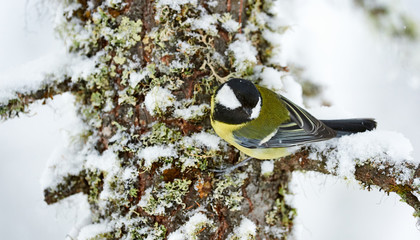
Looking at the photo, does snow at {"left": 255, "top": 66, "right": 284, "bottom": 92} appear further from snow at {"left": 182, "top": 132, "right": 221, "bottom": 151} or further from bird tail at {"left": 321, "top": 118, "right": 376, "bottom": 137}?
snow at {"left": 182, "top": 132, "right": 221, "bottom": 151}

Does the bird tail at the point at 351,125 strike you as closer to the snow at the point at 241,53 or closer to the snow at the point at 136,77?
the snow at the point at 241,53

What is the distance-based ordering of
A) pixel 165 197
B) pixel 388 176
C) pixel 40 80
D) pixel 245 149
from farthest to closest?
pixel 40 80 < pixel 245 149 < pixel 165 197 < pixel 388 176

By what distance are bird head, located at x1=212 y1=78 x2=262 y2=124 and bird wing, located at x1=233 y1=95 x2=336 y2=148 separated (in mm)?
118

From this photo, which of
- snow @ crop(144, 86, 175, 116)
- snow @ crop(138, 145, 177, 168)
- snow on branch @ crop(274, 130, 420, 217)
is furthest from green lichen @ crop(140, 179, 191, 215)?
snow on branch @ crop(274, 130, 420, 217)

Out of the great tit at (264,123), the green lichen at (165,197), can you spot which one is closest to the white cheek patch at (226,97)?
the great tit at (264,123)

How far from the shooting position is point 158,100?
198cm

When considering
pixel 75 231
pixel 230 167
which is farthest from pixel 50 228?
pixel 230 167

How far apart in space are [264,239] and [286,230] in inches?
7.0

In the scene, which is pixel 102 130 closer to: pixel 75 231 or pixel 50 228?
pixel 75 231

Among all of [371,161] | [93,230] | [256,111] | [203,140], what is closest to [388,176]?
[371,161]

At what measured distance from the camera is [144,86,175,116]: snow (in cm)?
198

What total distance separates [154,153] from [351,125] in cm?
118

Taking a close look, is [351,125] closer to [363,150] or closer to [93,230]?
[363,150]

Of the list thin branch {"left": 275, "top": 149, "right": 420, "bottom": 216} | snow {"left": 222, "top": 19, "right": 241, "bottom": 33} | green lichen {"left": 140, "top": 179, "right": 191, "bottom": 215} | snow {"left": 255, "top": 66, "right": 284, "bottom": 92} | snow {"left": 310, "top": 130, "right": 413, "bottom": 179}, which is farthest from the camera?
snow {"left": 255, "top": 66, "right": 284, "bottom": 92}
